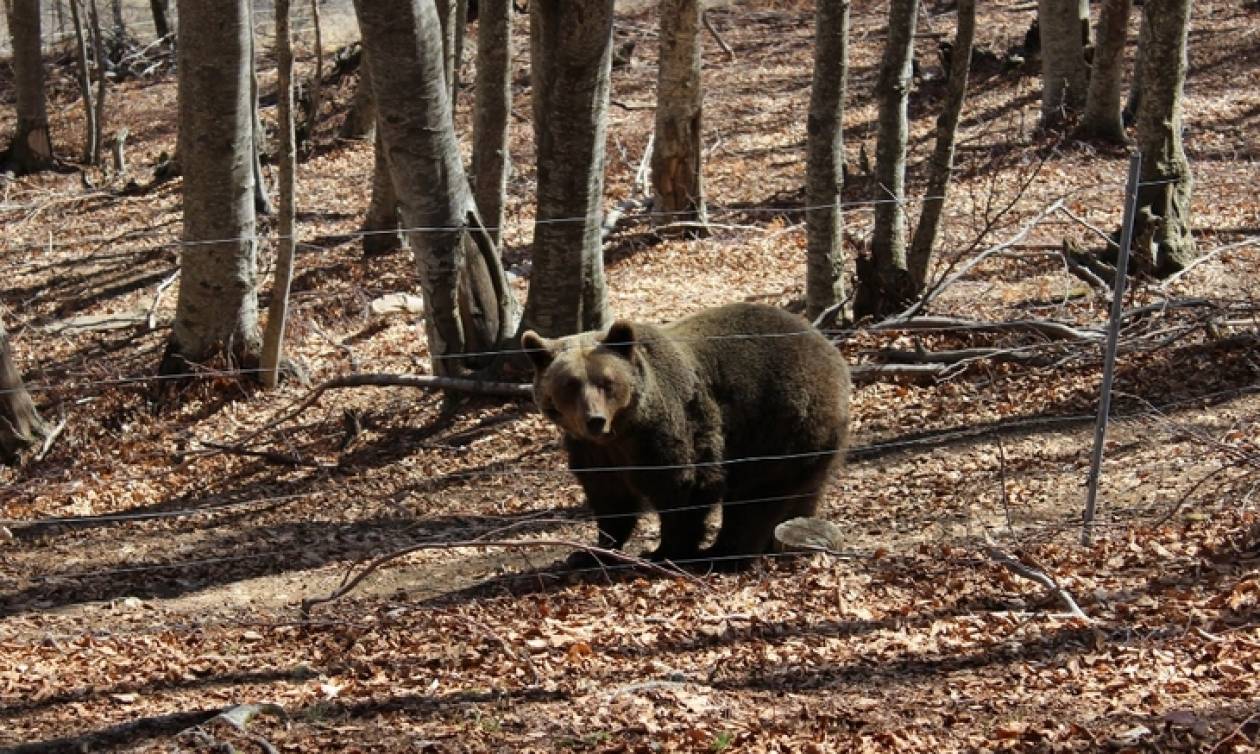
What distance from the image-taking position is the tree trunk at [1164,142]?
41.0 feet

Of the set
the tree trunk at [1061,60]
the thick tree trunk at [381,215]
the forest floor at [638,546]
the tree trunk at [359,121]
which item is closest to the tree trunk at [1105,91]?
the tree trunk at [1061,60]

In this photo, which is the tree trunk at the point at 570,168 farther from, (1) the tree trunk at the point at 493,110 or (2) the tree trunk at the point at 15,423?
(2) the tree trunk at the point at 15,423

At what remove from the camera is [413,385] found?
11.2m

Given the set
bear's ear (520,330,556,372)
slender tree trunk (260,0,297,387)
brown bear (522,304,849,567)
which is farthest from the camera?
slender tree trunk (260,0,297,387)

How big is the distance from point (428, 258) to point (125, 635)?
4792 millimetres

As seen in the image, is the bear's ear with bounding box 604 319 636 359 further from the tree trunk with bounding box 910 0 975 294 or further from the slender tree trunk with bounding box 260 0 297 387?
the slender tree trunk with bounding box 260 0 297 387

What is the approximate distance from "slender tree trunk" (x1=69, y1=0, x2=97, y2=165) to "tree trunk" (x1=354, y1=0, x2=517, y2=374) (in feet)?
40.1

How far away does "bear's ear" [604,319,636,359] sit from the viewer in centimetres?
800

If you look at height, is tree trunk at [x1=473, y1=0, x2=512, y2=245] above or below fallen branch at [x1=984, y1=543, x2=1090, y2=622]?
above

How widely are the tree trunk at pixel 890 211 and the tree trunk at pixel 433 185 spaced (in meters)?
3.33

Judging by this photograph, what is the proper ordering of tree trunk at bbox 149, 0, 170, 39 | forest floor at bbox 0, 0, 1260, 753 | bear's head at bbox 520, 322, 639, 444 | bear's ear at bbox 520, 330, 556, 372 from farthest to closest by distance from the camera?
1. tree trunk at bbox 149, 0, 170, 39
2. bear's ear at bbox 520, 330, 556, 372
3. bear's head at bbox 520, 322, 639, 444
4. forest floor at bbox 0, 0, 1260, 753

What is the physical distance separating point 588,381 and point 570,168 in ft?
11.7

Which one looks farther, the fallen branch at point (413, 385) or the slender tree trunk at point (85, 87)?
the slender tree trunk at point (85, 87)

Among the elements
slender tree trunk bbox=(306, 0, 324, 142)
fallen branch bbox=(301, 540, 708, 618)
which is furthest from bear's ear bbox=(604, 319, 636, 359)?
slender tree trunk bbox=(306, 0, 324, 142)
